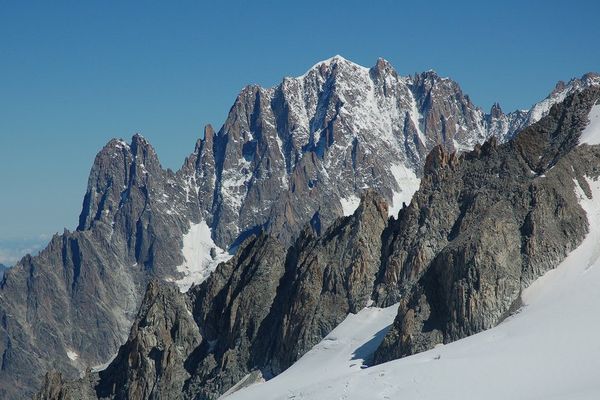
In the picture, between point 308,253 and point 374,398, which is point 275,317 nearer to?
point 308,253

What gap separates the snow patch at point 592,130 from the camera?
10212 cm

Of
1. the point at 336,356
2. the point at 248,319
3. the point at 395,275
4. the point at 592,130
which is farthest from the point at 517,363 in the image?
the point at 248,319

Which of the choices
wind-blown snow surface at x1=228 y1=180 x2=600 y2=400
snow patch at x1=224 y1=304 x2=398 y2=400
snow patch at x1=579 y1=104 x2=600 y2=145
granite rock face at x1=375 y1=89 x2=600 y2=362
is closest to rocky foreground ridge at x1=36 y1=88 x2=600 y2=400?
granite rock face at x1=375 y1=89 x2=600 y2=362

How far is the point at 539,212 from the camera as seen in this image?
93.2 metres

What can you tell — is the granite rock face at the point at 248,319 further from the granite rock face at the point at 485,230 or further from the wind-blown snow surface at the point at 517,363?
the wind-blown snow surface at the point at 517,363

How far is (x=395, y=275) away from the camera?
4048 inches

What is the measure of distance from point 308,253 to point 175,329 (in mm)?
17691

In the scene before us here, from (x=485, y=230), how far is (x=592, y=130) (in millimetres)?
21383

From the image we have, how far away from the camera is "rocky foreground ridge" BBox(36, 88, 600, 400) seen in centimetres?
8894

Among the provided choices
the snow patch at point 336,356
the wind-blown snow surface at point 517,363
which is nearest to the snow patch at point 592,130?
the wind-blown snow surface at point 517,363

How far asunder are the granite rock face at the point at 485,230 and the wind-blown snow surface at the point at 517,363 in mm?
2479

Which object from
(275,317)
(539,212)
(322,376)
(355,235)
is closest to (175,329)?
(275,317)

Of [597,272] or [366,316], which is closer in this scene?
[597,272]

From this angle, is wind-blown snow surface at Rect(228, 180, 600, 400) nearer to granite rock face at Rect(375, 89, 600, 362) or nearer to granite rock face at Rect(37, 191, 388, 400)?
granite rock face at Rect(375, 89, 600, 362)
